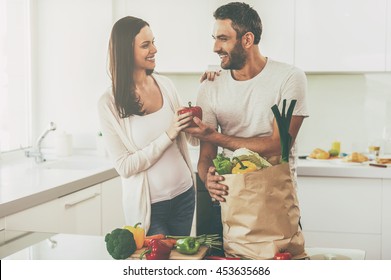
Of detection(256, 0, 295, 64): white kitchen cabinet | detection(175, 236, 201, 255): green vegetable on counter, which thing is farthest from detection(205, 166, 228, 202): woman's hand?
detection(256, 0, 295, 64): white kitchen cabinet

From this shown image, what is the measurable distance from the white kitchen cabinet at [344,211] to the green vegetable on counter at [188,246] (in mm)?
519

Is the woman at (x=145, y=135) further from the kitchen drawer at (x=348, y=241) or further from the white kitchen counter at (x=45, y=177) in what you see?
the kitchen drawer at (x=348, y=241)

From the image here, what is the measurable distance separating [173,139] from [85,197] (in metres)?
0.45

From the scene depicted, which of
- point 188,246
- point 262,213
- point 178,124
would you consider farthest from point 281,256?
point 178,124

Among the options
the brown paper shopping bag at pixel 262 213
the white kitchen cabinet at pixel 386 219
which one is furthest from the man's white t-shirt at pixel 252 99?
the white kitchen cabinet at pixel 386 219

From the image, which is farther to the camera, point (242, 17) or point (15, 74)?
point (15, 74)

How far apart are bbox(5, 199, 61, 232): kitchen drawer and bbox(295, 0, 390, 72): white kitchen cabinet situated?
883mm

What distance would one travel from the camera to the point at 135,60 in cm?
157

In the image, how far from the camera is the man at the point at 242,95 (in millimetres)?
1529

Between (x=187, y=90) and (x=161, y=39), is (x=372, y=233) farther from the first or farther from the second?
(x=161, y=39)

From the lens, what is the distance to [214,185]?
4.91 ft

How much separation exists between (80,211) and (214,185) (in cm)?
56

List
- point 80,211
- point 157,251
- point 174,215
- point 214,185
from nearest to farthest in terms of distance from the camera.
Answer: point 157,251 < point 214,185 < point 174,215 < point 80,211

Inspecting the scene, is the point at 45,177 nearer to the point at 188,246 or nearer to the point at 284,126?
the point at 188,246
